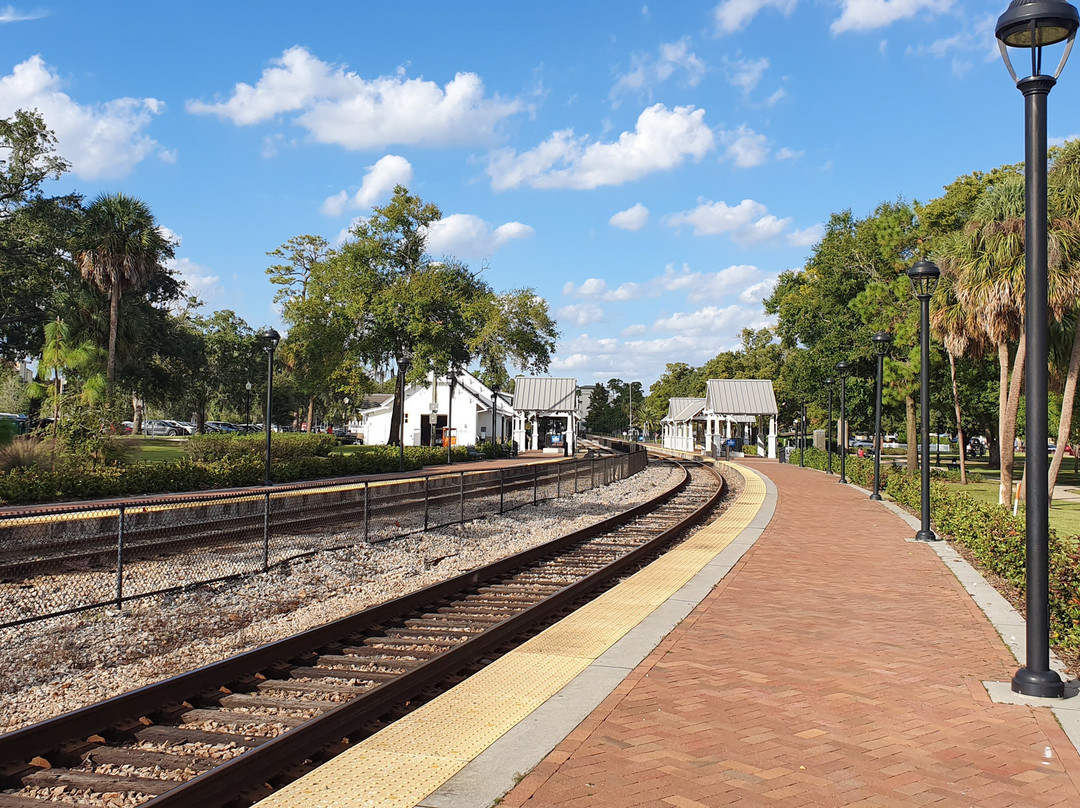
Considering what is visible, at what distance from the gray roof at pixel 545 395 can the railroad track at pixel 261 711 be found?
5450 cm

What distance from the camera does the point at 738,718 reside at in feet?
17.7

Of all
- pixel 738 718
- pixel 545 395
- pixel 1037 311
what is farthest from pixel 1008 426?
pixel 545 395

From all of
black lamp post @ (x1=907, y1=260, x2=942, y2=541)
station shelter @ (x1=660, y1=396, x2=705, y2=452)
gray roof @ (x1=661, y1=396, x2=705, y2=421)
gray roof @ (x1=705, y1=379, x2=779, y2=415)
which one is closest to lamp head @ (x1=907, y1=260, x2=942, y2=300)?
black lamp post @ (x1=907, y1=260, x2=942, y2=541)

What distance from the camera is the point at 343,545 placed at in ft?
43.6

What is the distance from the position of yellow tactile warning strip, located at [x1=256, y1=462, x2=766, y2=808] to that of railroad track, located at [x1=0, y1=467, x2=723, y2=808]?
1.28 feet

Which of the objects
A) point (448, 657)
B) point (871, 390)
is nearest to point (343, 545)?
point (448, 657)

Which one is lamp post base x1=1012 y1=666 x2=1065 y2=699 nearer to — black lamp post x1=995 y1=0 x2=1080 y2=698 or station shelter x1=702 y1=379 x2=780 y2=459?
black lamp post x1=995 y1=0 x2=1080 y2=698

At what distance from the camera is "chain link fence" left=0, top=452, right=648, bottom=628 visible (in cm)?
923

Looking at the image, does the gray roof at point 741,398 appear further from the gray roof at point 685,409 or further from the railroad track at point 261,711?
the railroad track at point 261,711

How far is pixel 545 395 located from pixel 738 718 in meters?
61.0

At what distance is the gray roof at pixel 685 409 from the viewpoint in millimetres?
75475

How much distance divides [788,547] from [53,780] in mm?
11425

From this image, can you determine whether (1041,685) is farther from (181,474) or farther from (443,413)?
(443,413)

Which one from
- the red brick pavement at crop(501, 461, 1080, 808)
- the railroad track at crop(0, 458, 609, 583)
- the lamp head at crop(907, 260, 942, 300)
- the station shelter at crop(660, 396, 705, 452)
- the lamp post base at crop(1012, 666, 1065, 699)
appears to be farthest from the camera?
the station shelter at crop(660, 396, 705, 452)
